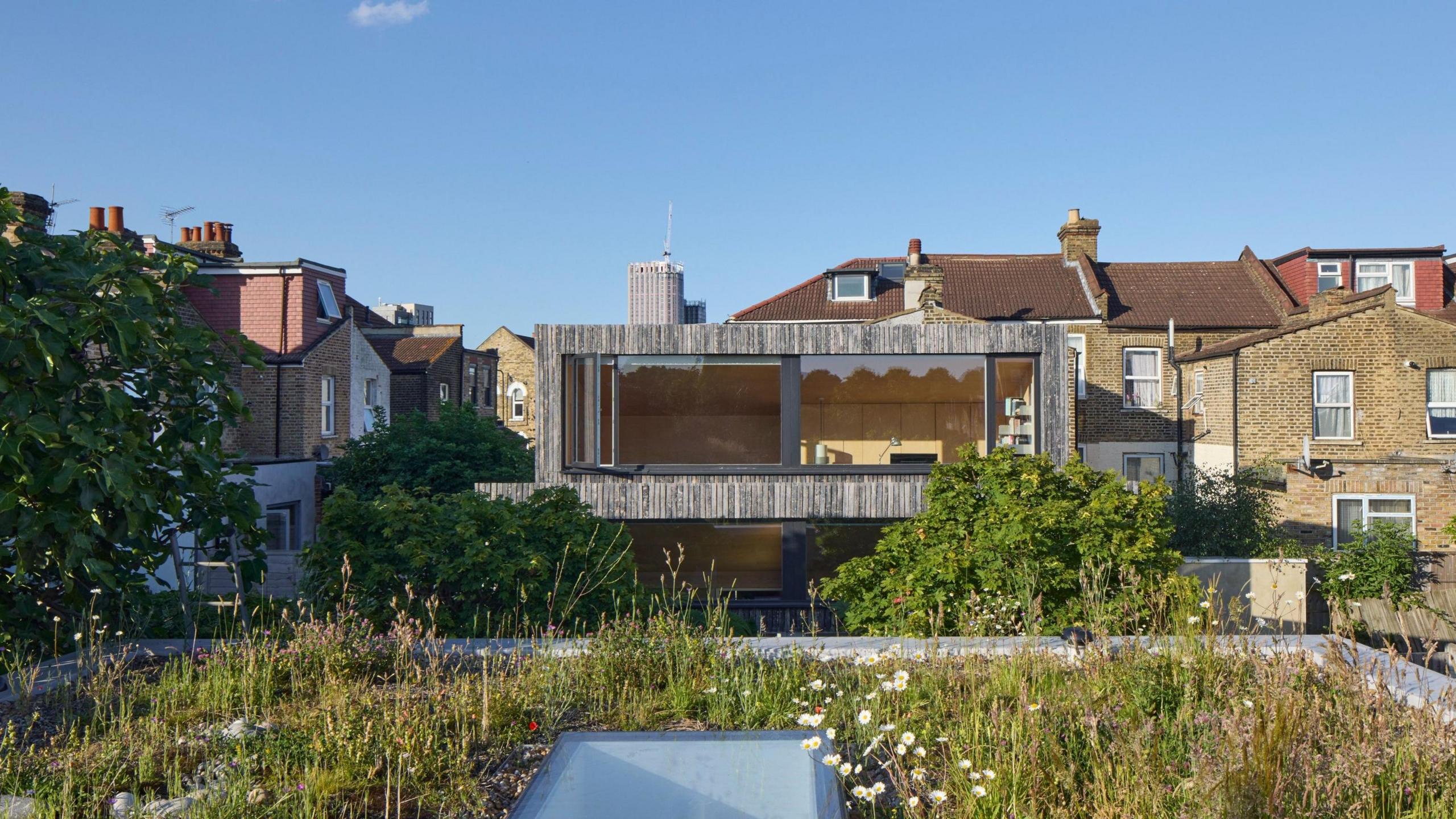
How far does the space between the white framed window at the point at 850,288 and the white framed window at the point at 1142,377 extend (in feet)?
26.4

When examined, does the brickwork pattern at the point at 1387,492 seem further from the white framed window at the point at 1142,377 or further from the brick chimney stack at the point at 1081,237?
the brick chimney stack at the point at 1081,237

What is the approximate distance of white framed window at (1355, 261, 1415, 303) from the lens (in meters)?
27.8

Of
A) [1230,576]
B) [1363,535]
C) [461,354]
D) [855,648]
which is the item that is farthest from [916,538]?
[461,354]

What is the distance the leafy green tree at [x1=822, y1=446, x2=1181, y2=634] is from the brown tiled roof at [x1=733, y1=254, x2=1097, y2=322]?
17479 millimetres

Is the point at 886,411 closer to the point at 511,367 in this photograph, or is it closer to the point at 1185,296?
the point at 1185,296

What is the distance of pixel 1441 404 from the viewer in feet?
73.9

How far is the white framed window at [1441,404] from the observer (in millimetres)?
22391

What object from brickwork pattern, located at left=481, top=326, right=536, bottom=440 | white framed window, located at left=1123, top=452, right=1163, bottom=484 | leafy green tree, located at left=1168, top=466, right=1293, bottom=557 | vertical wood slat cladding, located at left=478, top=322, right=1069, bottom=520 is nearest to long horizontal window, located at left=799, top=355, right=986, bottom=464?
vertical wood slat cladding, located at left=478, top=322, right=1069, bottom=520

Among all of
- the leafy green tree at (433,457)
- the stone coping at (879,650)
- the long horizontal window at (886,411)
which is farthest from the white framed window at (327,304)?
the stone coping at (879,650)

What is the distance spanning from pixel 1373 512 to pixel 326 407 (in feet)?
80.2

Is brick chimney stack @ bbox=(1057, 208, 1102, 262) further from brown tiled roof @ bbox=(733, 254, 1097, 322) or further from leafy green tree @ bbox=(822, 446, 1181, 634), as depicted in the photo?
leafy green tree @ bbox=(822, 446, 1181, 634)

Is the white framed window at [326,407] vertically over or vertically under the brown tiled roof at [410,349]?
under

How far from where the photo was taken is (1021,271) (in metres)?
30.4

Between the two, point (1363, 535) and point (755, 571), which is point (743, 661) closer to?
point (755, 571)
